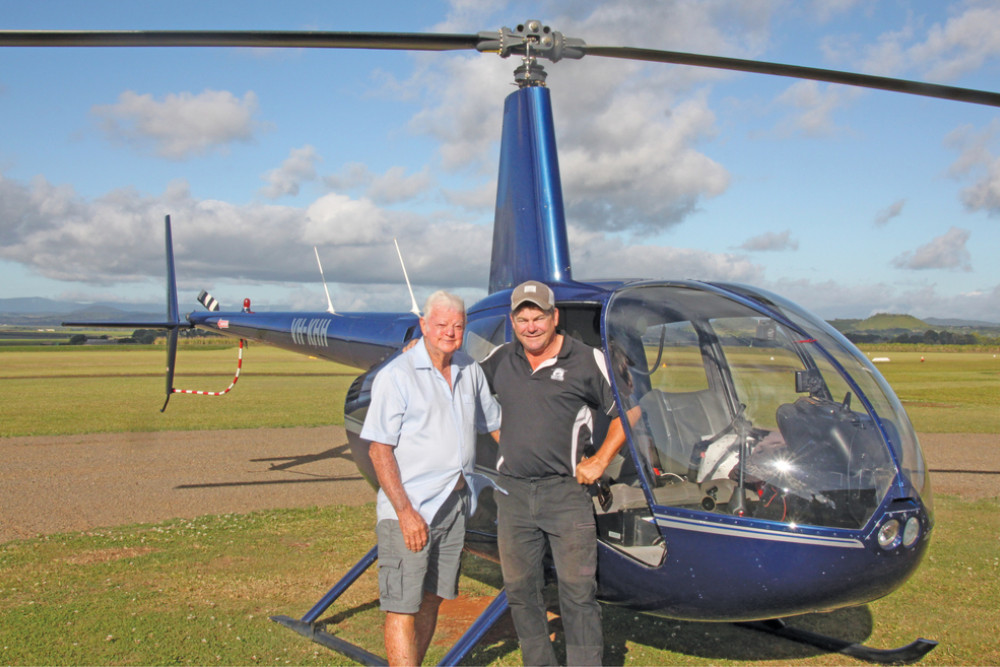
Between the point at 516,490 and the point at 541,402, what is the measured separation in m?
0.44

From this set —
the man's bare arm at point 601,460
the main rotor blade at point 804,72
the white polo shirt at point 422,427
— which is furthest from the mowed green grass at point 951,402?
the white polo shirt at point 422,427

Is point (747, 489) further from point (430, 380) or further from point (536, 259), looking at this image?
point (536, 259)

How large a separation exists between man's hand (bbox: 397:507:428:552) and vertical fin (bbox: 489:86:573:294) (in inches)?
100

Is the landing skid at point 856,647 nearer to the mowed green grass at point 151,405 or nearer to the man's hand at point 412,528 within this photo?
the man's hand at point 412,528

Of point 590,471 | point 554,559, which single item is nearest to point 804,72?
point 590,471

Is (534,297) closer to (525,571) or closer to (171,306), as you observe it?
(525,571)

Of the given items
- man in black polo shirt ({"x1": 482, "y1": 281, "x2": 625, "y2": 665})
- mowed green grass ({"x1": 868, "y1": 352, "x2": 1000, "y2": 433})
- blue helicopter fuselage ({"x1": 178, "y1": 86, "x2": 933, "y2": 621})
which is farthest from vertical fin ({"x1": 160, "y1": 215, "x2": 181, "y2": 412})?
mowed green grass ({"x1": 868, "y1": 352, "x2": 1000, "y2": 433})

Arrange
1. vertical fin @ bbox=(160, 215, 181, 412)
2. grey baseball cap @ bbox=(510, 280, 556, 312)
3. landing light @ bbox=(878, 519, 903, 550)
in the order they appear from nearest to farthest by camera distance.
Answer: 1. landing light @ bbox=(878, 519, 903, 550)
2. grey baseball cap @ bbox=(510, 280, 556, 312)
3. vertical fin @ bbox=(160, 215, 181, 412)

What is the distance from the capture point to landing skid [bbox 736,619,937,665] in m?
4.50

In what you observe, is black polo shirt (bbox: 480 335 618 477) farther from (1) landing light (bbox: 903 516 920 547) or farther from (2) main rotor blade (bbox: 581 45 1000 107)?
(2) main rotor blade (bbox: 581 45 1000 107)

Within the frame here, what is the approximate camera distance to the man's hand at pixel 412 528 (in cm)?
337

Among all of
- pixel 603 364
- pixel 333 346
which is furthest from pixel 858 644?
pixel 333 346

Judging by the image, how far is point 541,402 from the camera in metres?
3.48

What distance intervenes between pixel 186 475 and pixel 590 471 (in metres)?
8.40
